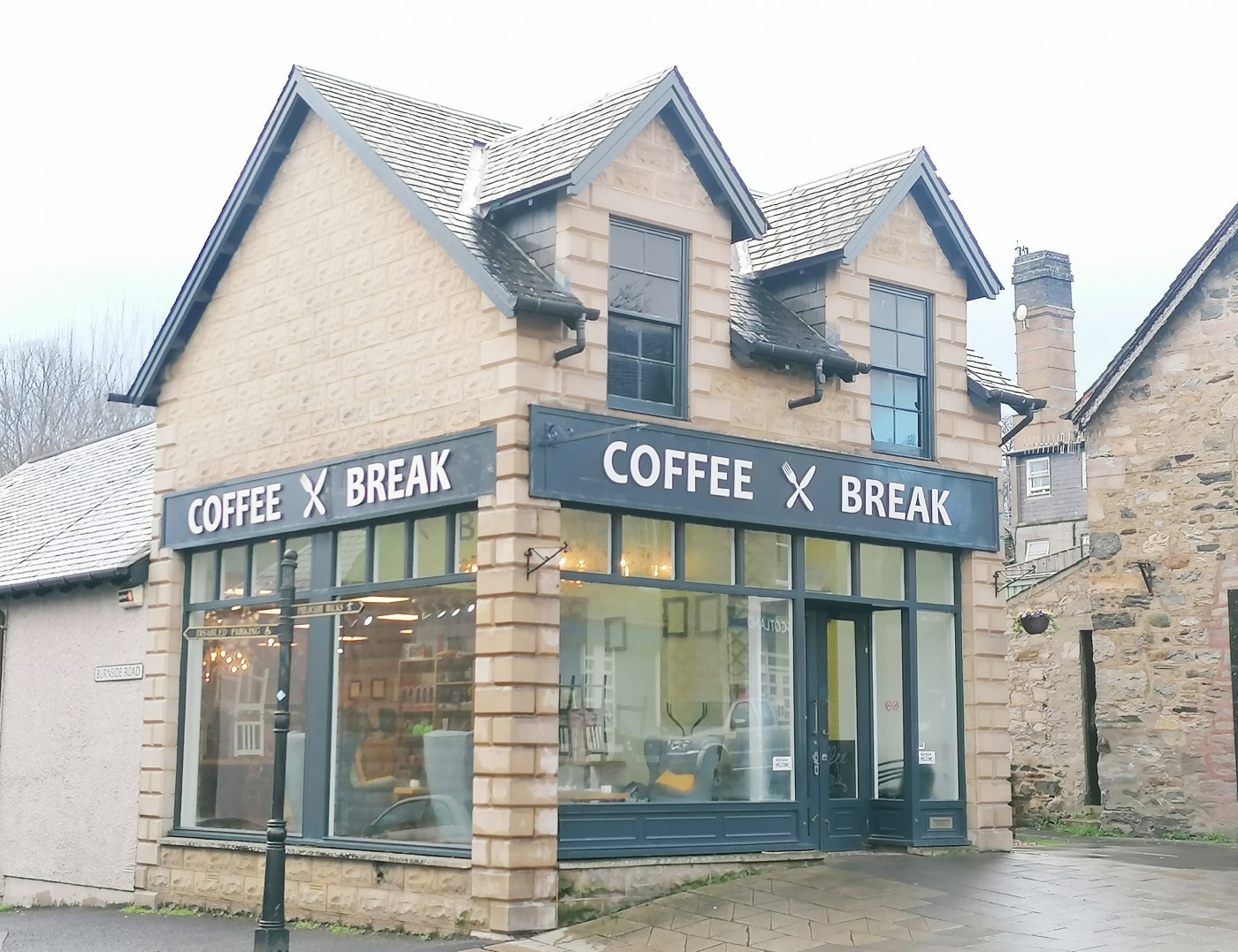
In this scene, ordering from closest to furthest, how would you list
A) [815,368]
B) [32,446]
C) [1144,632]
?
[815,368], [1144,632], [32,446]

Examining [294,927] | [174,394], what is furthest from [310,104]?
[294,927]

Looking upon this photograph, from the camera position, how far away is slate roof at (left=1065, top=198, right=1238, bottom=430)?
19266 millimetres

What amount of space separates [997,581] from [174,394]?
9.61 meters

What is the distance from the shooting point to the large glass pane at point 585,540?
1397 cm

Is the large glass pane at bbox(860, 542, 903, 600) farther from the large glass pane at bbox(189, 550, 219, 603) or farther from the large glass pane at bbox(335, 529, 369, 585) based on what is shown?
the large glass pane at bbox(189, 550, 219, 603)

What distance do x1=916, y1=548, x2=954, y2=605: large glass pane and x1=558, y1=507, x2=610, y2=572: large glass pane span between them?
407cm

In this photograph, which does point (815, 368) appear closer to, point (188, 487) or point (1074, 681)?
point (188, 487)

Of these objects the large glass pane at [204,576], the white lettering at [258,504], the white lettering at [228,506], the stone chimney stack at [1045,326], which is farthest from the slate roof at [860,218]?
the stone chimney stack at [1045,326]

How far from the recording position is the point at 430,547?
14.7 m

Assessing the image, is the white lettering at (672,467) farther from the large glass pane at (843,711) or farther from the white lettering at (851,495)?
the large glass pane at (843,711)

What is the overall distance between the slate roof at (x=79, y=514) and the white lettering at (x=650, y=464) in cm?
711

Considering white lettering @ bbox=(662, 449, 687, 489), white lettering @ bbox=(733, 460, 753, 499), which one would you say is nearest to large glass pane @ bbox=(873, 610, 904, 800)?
white lettering @ bbox=(733, 460, 753, 499)

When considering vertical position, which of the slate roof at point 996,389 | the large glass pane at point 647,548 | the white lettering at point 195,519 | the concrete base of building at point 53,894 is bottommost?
the concrete base of building at point 53,894

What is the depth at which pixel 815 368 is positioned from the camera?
15.5 meters
